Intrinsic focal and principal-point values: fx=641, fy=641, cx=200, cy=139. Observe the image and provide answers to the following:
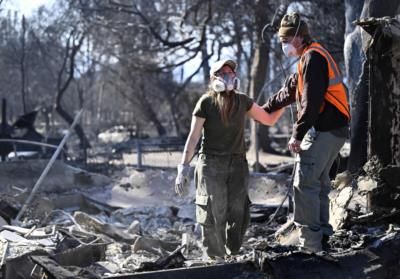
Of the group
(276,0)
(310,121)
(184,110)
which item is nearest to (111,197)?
(310,121)

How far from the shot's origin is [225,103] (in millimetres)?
5324

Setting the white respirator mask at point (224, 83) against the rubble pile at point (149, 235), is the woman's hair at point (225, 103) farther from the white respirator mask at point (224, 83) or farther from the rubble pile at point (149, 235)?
the rubble pile at point (149, 235)

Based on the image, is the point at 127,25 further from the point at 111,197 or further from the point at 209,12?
the point at 111,197

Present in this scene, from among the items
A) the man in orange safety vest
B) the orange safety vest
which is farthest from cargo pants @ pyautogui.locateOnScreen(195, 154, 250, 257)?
the orange safety vest

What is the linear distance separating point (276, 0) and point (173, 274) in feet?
54.3

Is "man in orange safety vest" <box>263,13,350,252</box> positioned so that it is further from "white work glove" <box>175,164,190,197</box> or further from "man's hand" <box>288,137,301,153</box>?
"white work glove" <box>175,164,190,197</box>

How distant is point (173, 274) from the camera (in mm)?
4094

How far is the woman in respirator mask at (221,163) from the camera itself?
17.5ft

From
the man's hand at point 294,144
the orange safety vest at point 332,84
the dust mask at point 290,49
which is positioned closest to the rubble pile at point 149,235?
the man's hand at point 294,144

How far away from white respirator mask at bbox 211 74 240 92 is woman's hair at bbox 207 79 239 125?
7cm

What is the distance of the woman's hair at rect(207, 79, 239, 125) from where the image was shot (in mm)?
5316

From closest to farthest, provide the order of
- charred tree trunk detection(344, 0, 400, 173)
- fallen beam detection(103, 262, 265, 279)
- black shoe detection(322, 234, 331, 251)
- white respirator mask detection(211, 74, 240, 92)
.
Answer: fallen beam detection(103, 262, 265, 279) → black shoe detection(322, 234, 331, 251) → white respirator mask detection(211, 74, 240, 92) → charred tree trunk detection(344, 0, 400, 173)

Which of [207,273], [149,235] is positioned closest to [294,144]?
[207,273]

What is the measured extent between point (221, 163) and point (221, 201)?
32 centimetres
